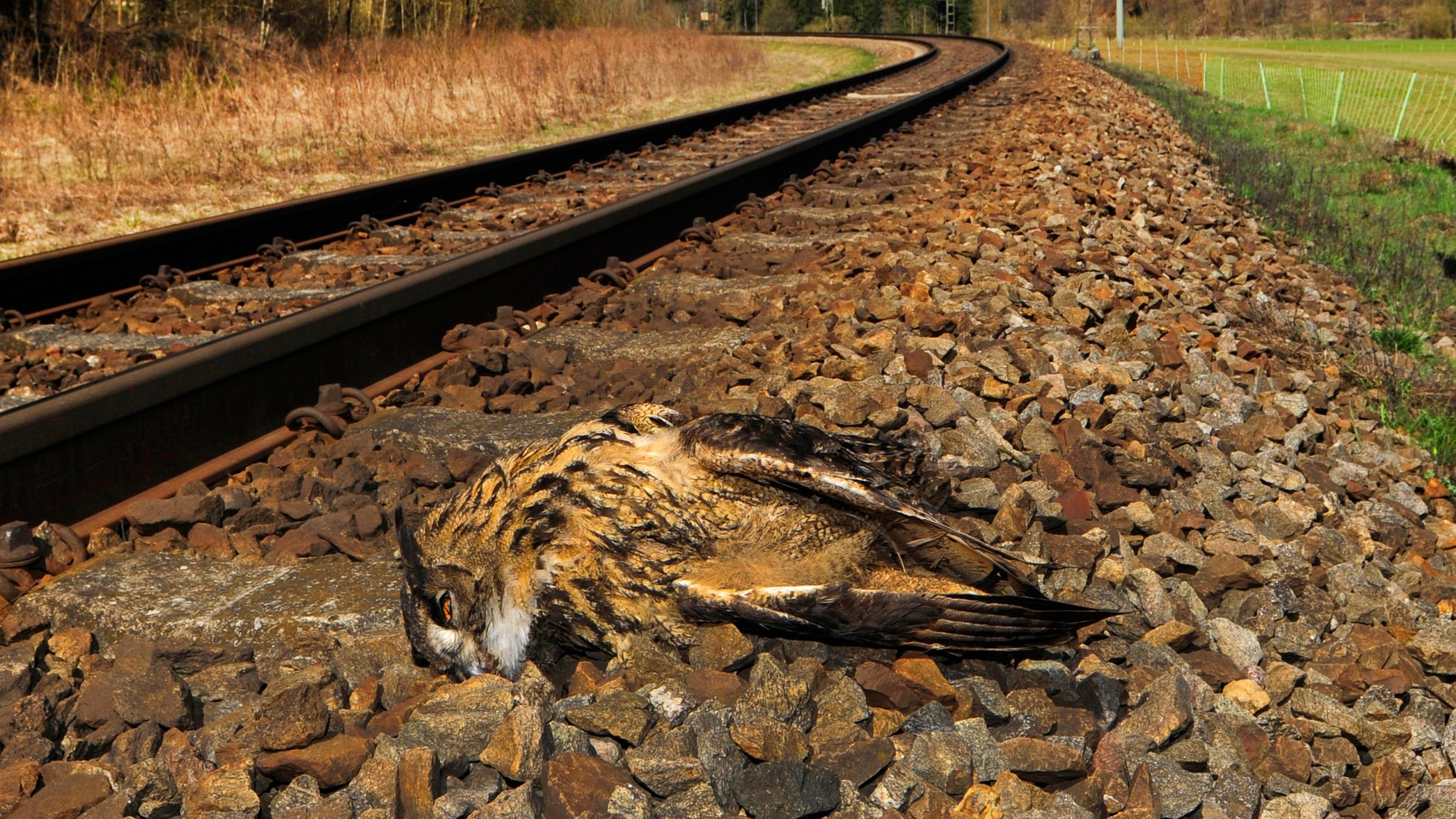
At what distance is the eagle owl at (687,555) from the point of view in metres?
2.10

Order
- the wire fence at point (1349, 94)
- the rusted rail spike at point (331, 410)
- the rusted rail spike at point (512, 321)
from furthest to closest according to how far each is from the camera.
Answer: the wire fence at point (1349, 94)
the rusted rail spike at point (512, 321)
the rusted rail spike at point (331, 410)

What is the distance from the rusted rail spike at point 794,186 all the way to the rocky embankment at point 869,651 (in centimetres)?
282

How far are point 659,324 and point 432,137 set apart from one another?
863cm

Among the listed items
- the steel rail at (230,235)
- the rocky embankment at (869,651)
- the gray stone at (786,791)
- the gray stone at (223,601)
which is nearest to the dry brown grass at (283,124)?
the steel rail at (230,235)

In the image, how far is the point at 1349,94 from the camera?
2281 centimetres

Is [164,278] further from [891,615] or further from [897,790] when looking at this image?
[897,790]

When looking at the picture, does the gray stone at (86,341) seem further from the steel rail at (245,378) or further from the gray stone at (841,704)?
the gray stone at (841,704)

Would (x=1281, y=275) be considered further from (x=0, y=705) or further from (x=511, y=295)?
(x=0, y=705)

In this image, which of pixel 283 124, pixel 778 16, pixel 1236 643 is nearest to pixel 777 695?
pixel 1236 643

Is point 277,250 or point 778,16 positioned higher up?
point 778,16

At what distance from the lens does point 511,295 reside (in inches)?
204

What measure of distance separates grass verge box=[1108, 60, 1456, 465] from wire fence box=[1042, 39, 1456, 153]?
126cm

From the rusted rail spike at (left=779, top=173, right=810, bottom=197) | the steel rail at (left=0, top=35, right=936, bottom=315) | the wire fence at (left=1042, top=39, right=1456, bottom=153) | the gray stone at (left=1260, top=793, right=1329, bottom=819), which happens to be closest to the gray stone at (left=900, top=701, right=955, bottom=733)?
the gray stone at (left=1260, top=793, right=1329, bottom=819)

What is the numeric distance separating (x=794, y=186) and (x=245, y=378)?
535cm
